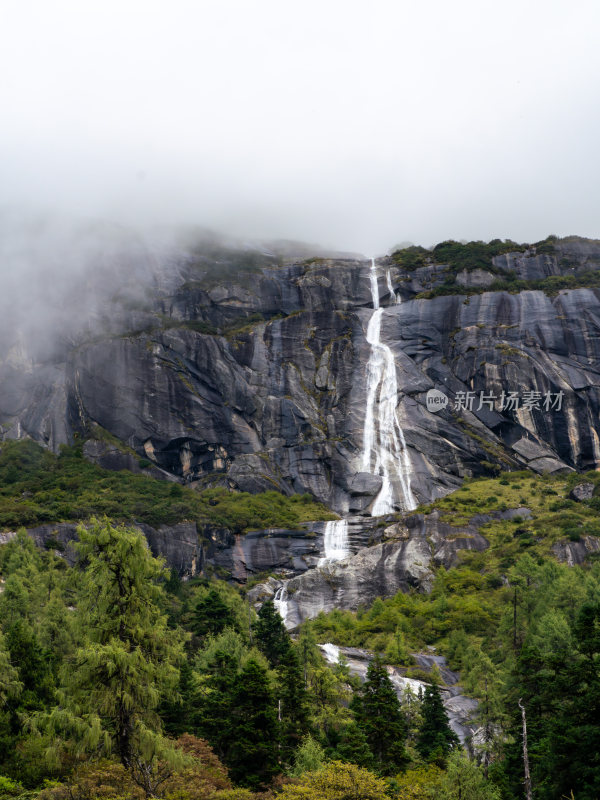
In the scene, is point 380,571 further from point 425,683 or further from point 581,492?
point 425,683

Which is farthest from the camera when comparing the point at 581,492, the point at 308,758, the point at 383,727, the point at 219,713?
the point at 581,492

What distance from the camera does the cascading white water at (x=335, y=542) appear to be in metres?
95.4

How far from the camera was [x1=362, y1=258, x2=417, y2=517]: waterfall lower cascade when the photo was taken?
109m

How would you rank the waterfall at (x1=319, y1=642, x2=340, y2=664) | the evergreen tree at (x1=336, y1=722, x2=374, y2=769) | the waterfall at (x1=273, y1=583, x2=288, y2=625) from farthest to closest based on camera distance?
the waterfall at (x1=273, y1=583, x2=288, y2=625) < the waterfall at (x1=319, y1=642, x2=340, y2=664) < the evergreen tree at (x1=336, y1=722, x2=374, y2=769)

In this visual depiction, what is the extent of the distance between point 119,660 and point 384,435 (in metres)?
97.9

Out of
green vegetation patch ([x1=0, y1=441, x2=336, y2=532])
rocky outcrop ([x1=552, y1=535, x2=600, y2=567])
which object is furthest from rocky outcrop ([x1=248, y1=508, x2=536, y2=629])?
green vegetation patch ([x1=0, y1=441, x2=336, y2=532])

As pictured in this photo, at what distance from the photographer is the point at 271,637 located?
53.1 m

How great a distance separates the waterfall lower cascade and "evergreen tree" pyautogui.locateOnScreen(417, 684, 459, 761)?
65213 mm

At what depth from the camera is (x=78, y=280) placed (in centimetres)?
13962

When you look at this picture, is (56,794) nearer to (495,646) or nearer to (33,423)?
(495,646)

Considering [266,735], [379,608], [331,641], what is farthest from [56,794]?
[379,608]

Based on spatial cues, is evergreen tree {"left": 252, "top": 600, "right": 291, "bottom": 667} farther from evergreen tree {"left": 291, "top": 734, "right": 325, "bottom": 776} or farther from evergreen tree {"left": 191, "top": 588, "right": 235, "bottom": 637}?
evergreen tree {"left": 291, "top": 734, "right": 325, "bottom": 776}

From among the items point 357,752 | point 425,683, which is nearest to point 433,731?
point 357,752

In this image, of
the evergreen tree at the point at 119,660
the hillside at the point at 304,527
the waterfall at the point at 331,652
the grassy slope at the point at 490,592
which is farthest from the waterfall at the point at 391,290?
the evergreen tree at the point at 119,660
